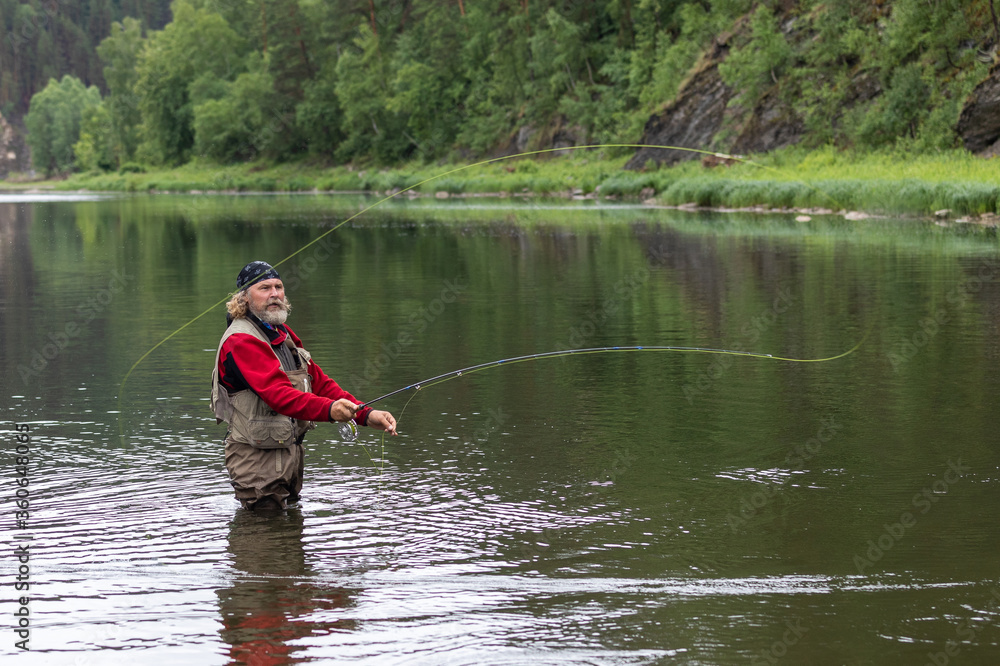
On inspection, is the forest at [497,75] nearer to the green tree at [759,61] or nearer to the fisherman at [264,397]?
the green tree at [759,61]

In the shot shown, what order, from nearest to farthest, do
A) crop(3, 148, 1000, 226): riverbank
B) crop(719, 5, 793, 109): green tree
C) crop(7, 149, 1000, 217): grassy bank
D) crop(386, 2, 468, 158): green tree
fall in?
crop(3, 148, 1000, 226): riverbank < crop(7, 149, 1000, 217): grassy bank < crop(719, 5, 793, 109): green tree < crop(386, 2, 468, 158): green tree

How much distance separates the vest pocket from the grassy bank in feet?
7.57

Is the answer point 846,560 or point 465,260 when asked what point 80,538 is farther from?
point 465,260

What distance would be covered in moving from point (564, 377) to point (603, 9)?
201ft

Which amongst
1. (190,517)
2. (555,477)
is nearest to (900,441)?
(555,477)

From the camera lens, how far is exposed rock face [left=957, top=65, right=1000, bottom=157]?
35.3 metres

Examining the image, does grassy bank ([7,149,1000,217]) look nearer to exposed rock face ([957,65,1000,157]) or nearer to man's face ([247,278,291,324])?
exposed rock face ([957,65,1000,157])

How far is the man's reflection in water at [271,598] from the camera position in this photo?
492 centimetres

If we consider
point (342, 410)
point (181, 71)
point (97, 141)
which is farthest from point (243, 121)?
point (342, 410)

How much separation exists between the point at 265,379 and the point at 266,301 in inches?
18.5

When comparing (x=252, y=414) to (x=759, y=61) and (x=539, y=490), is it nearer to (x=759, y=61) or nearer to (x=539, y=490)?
(x=539, y=490)

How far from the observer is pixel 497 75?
7512 centimetres

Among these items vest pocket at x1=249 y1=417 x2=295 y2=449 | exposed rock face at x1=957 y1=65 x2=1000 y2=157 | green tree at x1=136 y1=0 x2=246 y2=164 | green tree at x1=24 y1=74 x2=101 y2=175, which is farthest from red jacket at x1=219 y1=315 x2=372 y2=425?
green tree at x1=24 y1=74 x2=101 y2=175

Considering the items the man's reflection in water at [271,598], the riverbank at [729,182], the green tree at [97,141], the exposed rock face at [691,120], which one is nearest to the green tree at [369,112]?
the riverbank at [729,182]
